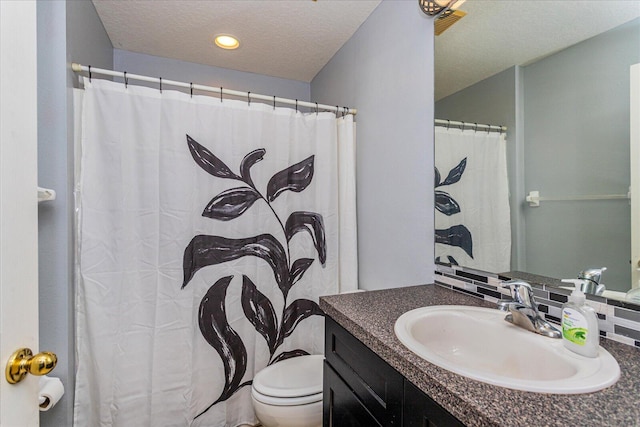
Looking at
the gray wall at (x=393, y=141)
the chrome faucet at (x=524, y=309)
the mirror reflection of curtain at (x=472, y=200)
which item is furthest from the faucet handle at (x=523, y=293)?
the gray wall at (x=393, y=141)

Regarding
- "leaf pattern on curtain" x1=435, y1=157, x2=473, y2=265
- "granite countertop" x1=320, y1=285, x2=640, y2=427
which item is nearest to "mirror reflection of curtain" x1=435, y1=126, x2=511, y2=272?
"leaf pattern on curtain" x1=435, y1=157, x2=473, y2=265

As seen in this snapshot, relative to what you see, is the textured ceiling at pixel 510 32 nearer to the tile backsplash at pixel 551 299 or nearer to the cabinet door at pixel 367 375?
the tile backsplash at pixel 551 299

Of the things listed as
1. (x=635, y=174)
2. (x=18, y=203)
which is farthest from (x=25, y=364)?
(x=635, y=174)

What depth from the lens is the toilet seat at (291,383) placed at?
4.35 ft

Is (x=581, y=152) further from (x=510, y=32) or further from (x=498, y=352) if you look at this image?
(x=498, y=352)

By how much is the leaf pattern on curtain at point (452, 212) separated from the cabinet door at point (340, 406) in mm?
674

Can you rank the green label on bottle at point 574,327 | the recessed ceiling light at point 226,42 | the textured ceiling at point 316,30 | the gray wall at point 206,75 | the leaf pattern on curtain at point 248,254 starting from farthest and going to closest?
the gray wall at point 206,75, the recessed ceiling light at point 226,42, the leaf pattern on curtain at point 248,254, the textured ceiling at point 316,30, the green label on bottle at point 574,327

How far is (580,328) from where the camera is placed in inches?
27.7

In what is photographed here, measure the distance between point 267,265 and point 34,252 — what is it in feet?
3.85

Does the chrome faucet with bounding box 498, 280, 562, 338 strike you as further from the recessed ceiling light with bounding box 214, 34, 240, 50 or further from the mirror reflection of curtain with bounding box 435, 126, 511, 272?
the recessed ceiling light with bounding box 214, 34, 240, 50

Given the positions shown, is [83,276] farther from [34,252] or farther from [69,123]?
[34,252]

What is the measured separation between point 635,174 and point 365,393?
3.08ft

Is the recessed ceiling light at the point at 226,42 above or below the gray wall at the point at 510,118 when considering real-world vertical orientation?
above

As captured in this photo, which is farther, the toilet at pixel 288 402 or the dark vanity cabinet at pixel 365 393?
the toilet at pixel 288 402
